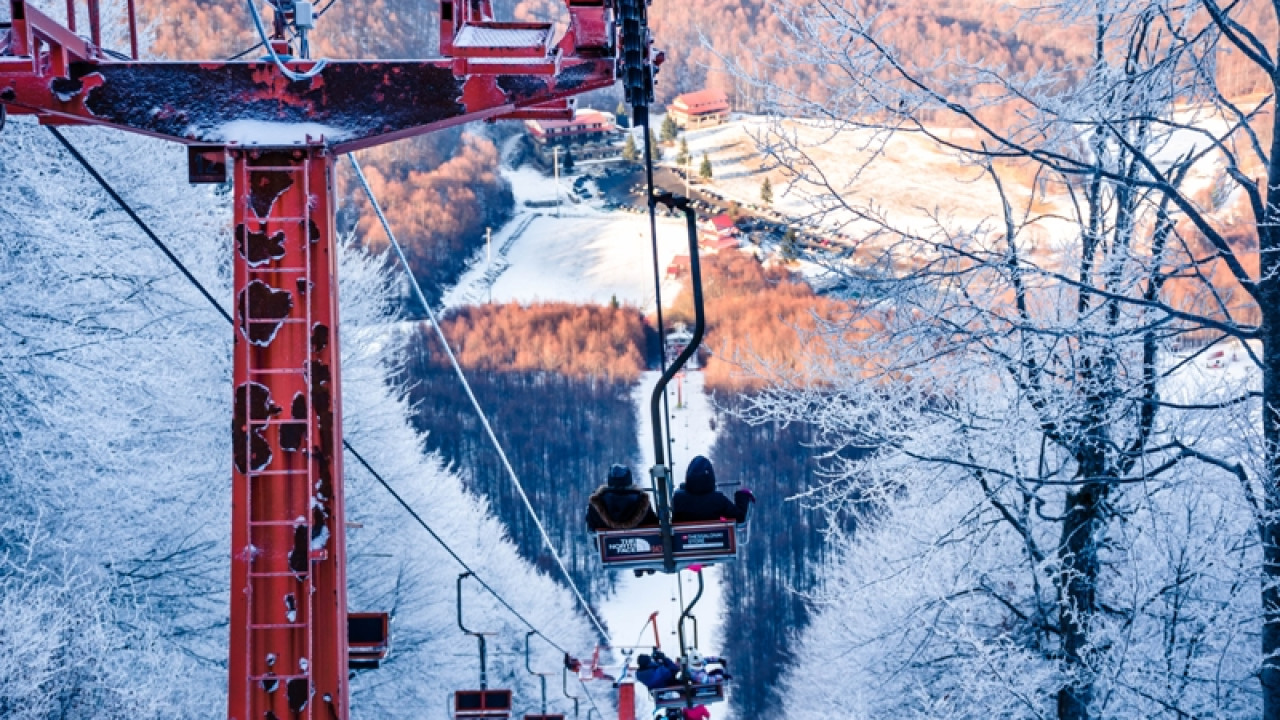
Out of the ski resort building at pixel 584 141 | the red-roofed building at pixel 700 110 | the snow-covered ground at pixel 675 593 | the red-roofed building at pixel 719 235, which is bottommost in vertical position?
the snow-covered ground at pixel 675 593

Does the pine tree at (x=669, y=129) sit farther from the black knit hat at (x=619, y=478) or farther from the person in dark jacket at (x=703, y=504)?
the person in dark jacket at (x=703, y=504)

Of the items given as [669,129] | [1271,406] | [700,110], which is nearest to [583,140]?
[669,129]

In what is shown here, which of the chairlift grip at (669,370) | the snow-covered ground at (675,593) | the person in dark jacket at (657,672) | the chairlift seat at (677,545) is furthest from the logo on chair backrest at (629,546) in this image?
the snow-covered ground at (675,593)

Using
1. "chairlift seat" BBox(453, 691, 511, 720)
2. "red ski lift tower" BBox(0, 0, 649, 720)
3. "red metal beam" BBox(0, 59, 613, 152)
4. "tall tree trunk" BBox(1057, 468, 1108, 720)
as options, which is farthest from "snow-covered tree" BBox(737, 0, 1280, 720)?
"chairlift seat" BBox(453, 691, 511, 720)

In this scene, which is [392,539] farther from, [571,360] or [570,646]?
[571,360]

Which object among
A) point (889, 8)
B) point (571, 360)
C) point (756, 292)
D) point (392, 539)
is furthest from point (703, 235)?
point (889, 8)

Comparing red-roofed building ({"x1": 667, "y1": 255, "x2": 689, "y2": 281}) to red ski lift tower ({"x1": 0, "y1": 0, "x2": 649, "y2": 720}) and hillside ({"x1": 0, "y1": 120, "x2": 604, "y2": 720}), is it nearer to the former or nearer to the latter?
hillside ({"x1": 0, "y1": 120, "x2": 604, "y2": 720})
